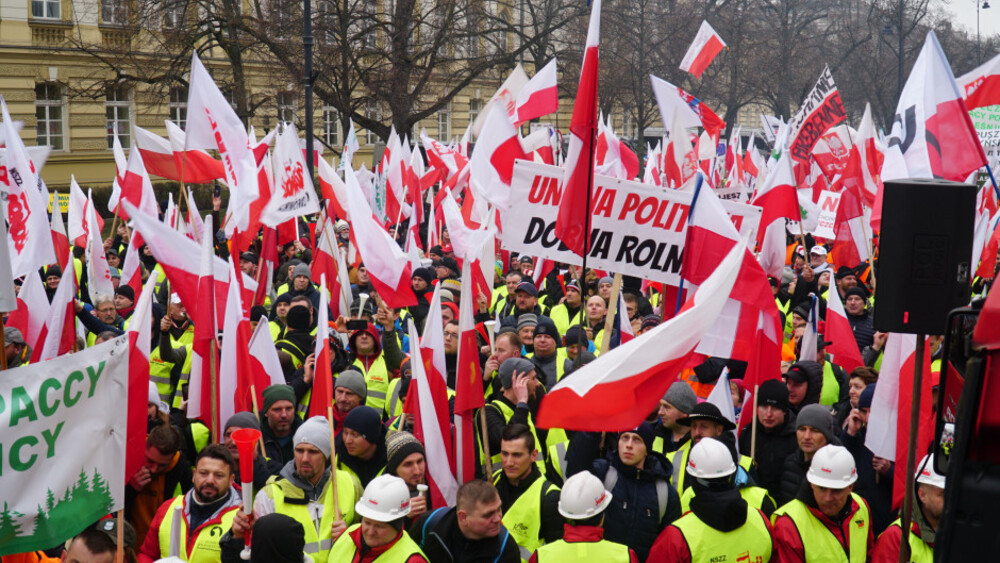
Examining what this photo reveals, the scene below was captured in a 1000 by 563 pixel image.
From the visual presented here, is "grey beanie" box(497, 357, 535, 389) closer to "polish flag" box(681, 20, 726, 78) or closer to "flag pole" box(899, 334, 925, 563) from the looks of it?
"flag pole" box(899, 334, 925, 563)

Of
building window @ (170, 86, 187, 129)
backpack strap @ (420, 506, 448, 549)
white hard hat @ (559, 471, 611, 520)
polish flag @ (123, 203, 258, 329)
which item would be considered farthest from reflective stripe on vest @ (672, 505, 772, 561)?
building window @ (170, 86, 187, 129)

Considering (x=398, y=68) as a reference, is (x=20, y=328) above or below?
below

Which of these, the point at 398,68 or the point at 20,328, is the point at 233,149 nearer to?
the point at 20,328

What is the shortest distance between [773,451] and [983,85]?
496 centimetres

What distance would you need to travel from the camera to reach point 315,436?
212 inches

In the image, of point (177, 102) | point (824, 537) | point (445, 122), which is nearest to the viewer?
point (824, 537)

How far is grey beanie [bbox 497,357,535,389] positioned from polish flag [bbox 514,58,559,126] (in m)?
6.46

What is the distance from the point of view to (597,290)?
10914 millimetres

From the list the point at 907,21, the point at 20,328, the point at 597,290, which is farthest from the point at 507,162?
the point at 907,21

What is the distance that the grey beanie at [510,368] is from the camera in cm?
640

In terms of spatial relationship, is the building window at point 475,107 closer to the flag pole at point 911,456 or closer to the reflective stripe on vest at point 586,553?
the reflective stripe on vest at point 586,553

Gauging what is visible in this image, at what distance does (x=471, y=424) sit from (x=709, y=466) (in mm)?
1773

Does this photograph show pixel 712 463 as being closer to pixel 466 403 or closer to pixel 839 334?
pixel 466 403

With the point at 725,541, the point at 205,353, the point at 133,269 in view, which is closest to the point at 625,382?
the point at 725,541
